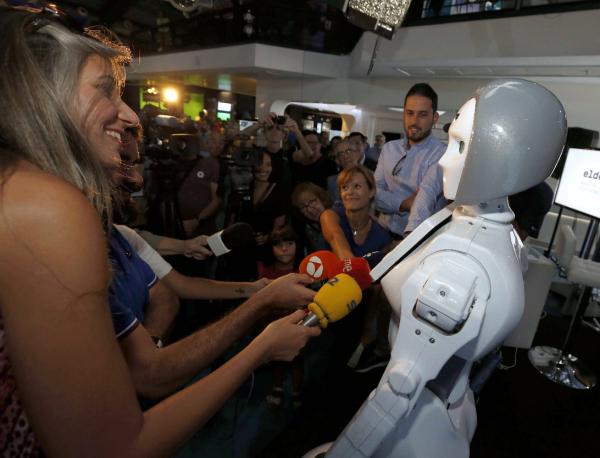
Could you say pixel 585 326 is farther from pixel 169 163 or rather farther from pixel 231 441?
pixel 169 163

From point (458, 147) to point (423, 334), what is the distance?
55 centimetres

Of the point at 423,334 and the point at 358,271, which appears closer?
the point at 423,334

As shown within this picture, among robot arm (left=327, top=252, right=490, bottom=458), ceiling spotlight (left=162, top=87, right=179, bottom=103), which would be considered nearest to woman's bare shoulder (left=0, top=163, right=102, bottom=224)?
robot arm (left=327, top=252, right=490, bottom=458)

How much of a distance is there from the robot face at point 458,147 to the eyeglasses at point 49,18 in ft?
3.06

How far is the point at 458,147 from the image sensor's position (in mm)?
1042

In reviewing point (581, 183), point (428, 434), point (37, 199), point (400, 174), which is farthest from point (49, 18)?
point (581, 183)

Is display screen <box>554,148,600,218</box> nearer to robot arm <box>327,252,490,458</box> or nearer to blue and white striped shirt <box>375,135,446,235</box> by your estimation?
blue and white striped shirt <box>375,135,446,235</box>

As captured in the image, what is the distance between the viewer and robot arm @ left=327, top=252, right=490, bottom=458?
0.90 meters

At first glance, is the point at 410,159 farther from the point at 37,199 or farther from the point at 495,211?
the point at 37,199

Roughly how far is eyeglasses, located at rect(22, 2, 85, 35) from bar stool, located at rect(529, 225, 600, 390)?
9.75 ft

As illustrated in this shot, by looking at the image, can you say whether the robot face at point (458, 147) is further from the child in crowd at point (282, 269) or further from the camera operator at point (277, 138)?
the camera operator at point (277, 138)

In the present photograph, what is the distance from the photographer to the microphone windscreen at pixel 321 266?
1.19 metres

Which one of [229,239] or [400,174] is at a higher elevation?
[400,174]

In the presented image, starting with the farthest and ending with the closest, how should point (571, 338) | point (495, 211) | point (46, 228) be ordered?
point (571, 338), point (495, 211), point (46, 228)
